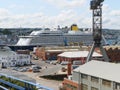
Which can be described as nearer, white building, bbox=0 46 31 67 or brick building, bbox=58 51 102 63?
brick building, bbox=58 51 102 63

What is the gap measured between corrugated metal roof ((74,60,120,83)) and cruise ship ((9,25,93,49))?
3052 inches

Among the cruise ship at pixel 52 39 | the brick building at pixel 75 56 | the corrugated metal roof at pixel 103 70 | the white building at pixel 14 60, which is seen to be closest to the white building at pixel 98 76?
the corrugated metal roof at pixel 103 70

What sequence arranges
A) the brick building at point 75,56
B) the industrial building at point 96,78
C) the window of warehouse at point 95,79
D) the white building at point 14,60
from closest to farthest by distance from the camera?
the industrial building at point 96,78
the window of warehouse at point 95,79
the brick building at point 75,56
the white building at point 14,60

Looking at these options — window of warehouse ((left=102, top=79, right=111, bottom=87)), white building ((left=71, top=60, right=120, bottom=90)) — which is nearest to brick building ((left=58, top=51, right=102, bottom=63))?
white building ((left=71, top=60, right=120, bottom=90))

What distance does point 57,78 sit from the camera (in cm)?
5491

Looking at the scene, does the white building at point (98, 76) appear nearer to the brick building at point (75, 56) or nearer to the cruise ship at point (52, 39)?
the brick building at point (75, 56)

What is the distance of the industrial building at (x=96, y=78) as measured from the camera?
109 ft

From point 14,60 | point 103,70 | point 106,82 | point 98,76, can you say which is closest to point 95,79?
point 98,76

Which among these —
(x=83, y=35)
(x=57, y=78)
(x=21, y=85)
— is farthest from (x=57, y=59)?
(x=21, y=85)

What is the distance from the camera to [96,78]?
35656 mm

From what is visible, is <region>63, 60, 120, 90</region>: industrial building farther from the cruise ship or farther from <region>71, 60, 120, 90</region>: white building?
the cruise ship

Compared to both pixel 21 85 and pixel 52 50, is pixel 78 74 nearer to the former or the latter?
pixel 21 85

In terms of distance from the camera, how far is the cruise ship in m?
117

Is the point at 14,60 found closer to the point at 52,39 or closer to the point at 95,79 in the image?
the point at 95,79
